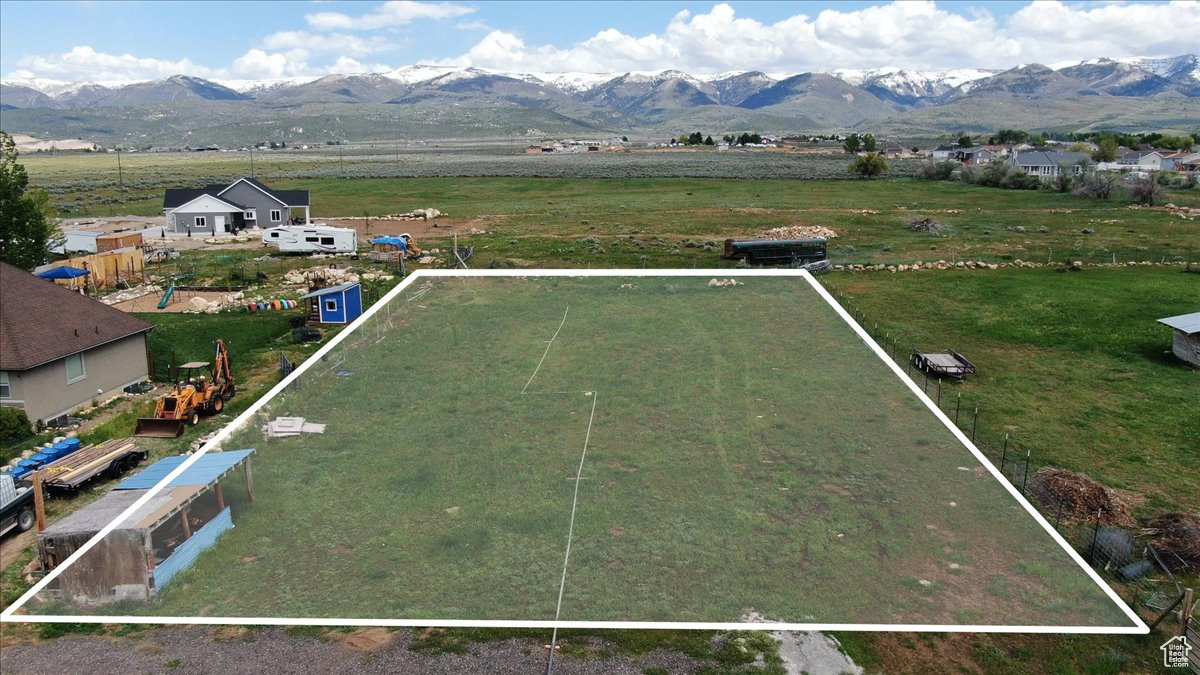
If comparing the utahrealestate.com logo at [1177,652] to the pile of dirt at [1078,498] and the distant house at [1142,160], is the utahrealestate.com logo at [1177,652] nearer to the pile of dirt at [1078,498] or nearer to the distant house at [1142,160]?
the pile of dirt at [1078,498]

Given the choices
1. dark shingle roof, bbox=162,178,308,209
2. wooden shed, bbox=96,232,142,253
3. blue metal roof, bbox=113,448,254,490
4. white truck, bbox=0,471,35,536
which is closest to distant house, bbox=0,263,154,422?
white truck, bbox=0,471,35,536

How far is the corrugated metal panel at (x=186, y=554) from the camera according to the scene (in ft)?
9.50

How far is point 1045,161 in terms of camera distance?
92062 mm

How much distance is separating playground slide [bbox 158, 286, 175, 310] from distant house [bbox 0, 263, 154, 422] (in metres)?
11.8

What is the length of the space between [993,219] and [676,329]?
180 ft

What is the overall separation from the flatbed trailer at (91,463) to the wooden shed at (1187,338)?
2432 centimetres

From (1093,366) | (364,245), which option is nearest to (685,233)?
(364,245)

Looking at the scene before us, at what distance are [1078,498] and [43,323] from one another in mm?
19723

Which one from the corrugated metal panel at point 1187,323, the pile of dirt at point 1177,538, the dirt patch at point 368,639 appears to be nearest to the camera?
the dirt patch at point 368,639

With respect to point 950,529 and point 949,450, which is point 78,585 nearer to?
point 950,529

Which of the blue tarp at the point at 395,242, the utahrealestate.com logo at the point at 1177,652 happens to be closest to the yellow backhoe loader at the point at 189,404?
the utahrealestate.com logo at the point at 1177,652

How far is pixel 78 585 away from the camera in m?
2.88

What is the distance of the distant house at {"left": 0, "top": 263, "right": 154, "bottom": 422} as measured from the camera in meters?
14.9

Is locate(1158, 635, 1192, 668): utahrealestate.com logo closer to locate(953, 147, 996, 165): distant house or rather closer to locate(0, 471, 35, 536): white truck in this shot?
locate(0, 471, 35, 536): white truck
